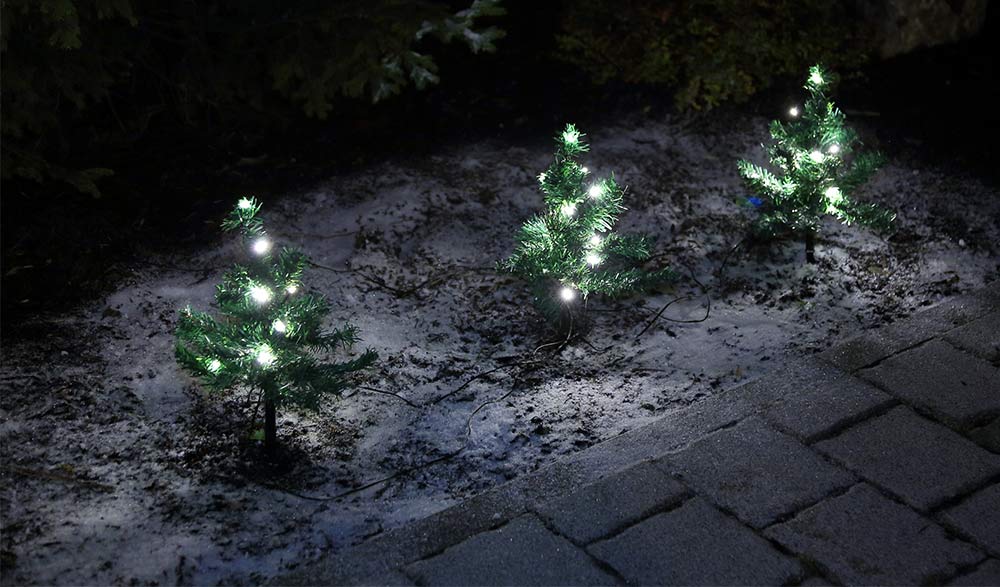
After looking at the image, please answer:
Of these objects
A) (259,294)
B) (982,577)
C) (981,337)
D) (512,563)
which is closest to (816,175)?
(981,337)

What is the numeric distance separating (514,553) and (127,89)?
14.5ft

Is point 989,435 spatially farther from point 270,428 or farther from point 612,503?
point 270,428

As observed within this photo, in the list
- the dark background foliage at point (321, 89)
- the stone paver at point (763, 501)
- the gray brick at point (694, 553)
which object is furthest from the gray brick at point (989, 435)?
the dark background foliage at point (321, 89)

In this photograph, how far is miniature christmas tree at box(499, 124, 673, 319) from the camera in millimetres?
4312

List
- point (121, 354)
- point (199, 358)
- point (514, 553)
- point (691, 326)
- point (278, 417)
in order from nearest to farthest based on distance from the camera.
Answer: point (514, 553)
point (199, 358)
point (278, 417)
point (121, 354)
point (691, 326)

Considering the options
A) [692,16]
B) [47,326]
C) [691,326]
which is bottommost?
[691,326]

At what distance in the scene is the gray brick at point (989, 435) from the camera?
372 centimetres

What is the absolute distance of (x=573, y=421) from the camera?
3.95 meters

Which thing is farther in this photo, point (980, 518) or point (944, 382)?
point (944, 382)

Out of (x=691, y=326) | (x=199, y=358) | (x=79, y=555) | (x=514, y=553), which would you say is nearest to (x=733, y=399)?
(x=691, y=326)

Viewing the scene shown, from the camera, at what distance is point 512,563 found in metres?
3.16

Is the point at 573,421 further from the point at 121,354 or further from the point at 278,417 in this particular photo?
the point at 121,354

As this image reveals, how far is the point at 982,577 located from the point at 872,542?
34 centimetres

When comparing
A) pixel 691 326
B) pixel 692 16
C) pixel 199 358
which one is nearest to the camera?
pixel 199 358
